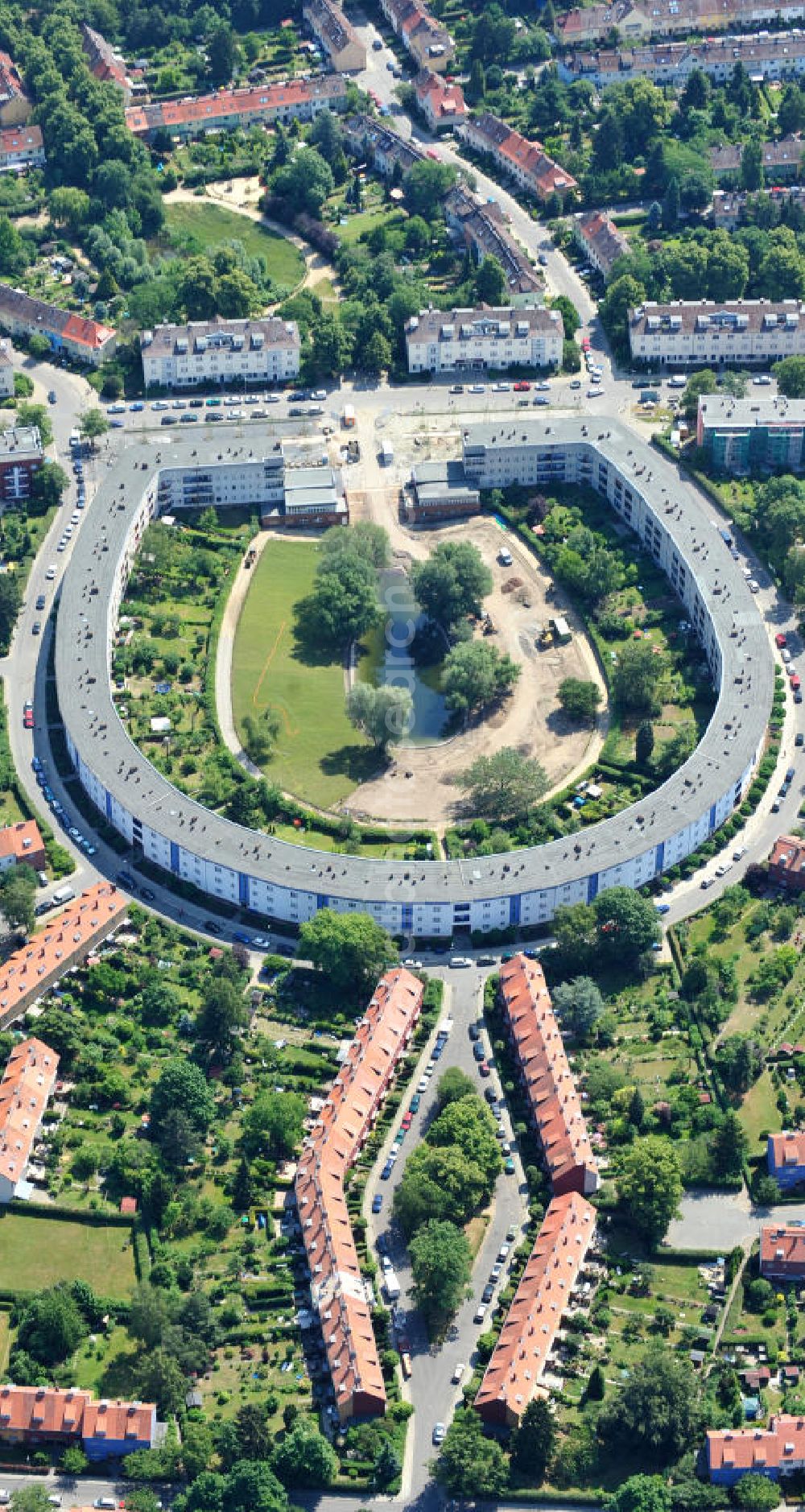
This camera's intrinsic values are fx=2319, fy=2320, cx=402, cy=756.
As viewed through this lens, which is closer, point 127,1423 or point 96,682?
point 127,1423

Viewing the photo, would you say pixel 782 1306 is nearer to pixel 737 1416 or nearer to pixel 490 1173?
pixel 737 1416

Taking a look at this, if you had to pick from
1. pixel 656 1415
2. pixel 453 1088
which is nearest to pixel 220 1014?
pixel 453 1088

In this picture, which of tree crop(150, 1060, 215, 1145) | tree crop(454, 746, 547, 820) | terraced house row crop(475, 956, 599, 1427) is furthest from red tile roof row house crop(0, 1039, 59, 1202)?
tree crop(454, 746, 547, 820)

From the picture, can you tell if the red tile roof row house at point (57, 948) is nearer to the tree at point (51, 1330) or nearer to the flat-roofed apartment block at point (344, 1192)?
the flat-roofed apartment block at point (344, 1192)

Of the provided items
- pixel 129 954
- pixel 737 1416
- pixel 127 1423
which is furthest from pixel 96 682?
pixel 737 1416

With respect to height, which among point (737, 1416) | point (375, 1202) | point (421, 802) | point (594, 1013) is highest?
point (421, 802)

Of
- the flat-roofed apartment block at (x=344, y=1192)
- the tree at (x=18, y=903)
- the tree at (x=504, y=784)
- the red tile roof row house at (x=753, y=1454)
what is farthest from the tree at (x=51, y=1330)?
the tree at (x=504, y=784)
